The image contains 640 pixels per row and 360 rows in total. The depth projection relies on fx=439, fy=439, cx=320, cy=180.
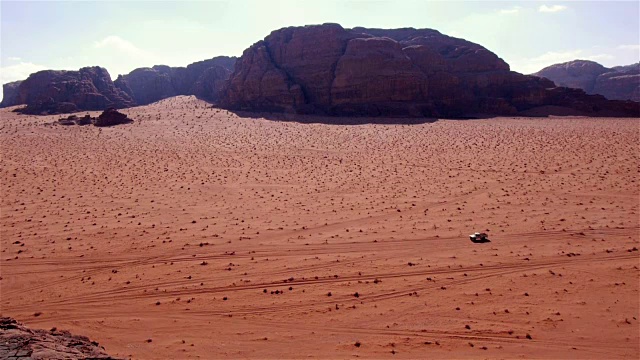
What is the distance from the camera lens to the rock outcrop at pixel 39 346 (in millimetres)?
4340

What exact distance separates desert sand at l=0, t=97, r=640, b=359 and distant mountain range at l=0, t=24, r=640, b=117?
26.0 m

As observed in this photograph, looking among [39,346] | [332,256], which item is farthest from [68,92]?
[39,346]

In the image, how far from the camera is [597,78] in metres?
81.9

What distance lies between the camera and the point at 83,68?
67812 mm

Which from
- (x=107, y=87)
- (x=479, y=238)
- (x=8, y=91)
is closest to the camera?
(x=479, y=238)

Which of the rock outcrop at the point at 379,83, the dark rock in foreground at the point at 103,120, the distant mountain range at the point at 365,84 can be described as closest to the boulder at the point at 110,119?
the dark rock in foreground at the point at 103,120

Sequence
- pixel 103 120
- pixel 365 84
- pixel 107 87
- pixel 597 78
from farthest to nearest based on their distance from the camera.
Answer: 1. pixel 597 78
2. pixel 107 87
3. pixel 365 84
4. pixel 103 120

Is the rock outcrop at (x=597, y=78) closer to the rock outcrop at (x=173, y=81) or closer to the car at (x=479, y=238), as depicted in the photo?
the rock outcrop at (x=173, y=81)

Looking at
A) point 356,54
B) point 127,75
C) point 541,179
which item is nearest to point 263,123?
point 356,54

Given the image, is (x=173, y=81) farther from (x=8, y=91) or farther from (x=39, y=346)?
(x=39, y=346)

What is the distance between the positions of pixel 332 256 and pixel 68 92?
2464 inches

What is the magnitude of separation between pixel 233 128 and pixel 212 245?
101 ft

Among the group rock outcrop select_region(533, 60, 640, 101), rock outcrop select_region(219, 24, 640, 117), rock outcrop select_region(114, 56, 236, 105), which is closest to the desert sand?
rock outcrop select_region(219, 24, 640, 117)

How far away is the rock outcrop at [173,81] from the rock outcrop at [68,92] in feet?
30.5
